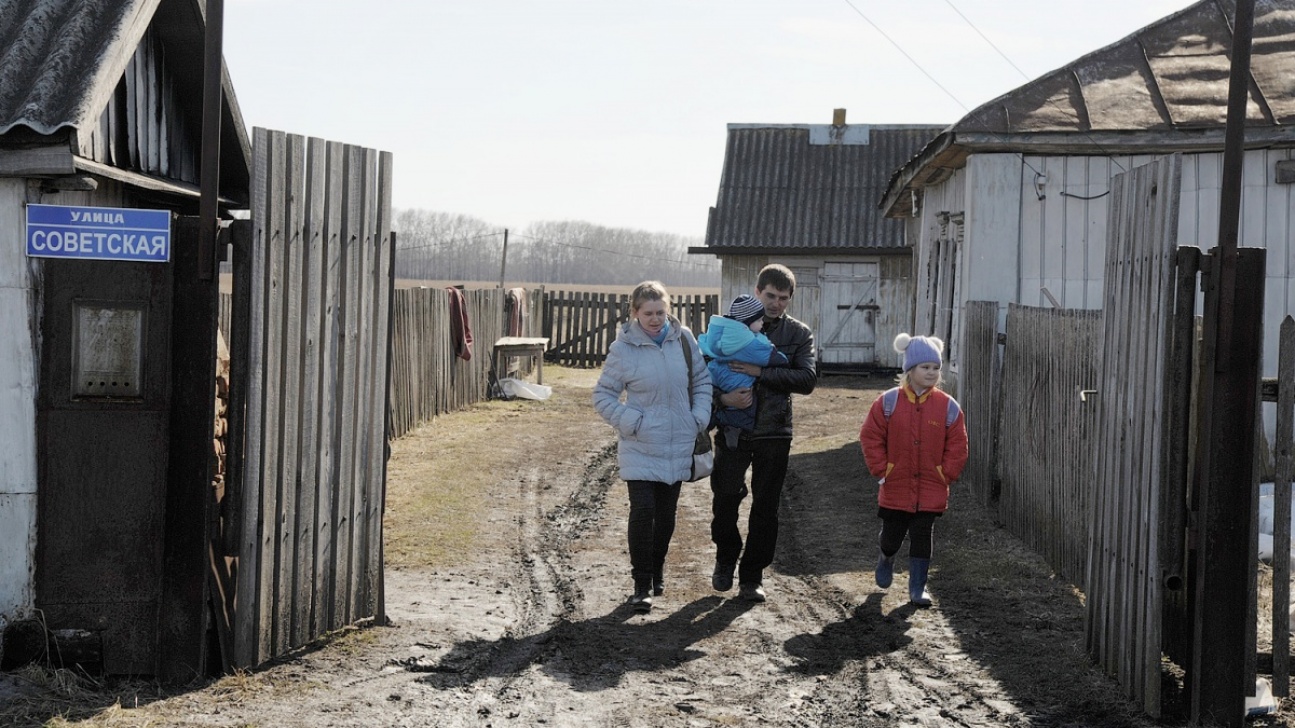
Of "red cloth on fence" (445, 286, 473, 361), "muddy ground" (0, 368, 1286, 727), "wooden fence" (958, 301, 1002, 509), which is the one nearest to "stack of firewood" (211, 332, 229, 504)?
"muddy ground" (0, 368, 1286, 727)

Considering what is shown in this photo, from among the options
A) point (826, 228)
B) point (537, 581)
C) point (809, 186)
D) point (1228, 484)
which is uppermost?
point (809, 186)

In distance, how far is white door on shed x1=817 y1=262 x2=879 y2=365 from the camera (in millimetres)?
26047

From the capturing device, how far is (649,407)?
7008 millimetres

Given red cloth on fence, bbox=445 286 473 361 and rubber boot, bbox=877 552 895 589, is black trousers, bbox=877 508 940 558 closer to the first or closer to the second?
rubber boot, bbox=877 552 895 589

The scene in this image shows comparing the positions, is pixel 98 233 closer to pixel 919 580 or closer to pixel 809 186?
pixel 919 580

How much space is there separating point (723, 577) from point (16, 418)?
12.2 ft

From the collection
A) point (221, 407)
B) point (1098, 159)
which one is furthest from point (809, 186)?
point (221, 407)

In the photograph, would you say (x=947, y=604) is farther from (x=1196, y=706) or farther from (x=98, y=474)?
(x=98, y=474)

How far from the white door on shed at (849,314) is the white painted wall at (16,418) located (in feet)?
69.9

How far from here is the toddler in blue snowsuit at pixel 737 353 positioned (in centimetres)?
718

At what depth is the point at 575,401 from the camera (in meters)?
19.6

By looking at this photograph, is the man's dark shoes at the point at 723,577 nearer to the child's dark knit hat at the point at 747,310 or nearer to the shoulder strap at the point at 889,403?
the shoulder strap at the point at 889,403

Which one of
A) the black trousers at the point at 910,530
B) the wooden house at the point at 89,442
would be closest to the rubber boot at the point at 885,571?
the black trousers at the point at 910,530

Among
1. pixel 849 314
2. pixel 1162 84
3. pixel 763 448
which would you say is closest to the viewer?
pixel 763 448
